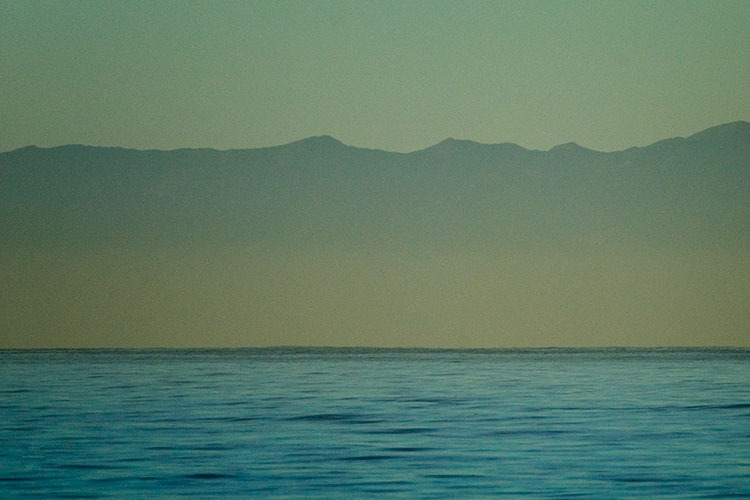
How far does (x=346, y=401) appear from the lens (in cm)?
3662

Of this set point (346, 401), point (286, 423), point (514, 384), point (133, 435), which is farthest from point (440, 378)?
point (133, 435)

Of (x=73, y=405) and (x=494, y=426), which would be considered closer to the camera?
(x=494, y=426)

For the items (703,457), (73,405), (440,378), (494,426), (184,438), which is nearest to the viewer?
(703,457)

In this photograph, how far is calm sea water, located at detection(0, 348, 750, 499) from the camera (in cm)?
1852

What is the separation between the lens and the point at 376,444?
77.9 ft

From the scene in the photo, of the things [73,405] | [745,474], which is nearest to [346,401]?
[73,405]

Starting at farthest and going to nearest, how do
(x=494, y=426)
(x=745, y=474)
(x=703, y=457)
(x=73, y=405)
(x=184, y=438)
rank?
(x=73, y=405) → (x=494, y=426) → (x=184, y=438) → (x=703, y=457) → (x=745, y=474)

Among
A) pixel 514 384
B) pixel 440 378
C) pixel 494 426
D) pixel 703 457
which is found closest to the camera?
pixel 703 457

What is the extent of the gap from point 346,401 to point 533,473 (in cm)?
1731

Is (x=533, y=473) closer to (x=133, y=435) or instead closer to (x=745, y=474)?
(x=745, y=474)

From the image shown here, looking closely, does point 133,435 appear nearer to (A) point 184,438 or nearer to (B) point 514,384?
(A) point 184,438

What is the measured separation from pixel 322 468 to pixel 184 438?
5350mm

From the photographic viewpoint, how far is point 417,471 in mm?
19906

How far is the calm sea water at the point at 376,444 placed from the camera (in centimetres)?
1852
